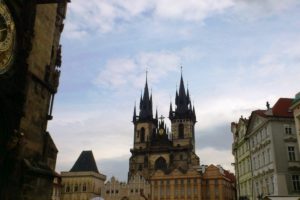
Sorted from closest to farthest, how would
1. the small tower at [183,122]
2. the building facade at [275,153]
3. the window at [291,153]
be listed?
the building facade at [275,153] → the window at [291,153] → the small tower at [183,122]

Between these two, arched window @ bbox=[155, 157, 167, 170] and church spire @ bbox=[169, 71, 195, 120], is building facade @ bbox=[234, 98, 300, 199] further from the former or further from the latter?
church spire @ bbox=[169, 71, 195, 120]

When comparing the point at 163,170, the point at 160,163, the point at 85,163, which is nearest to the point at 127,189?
the point at 163,170

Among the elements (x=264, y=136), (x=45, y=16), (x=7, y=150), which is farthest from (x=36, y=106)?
(x=264, y=136)

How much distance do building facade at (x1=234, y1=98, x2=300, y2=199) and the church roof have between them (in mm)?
57530

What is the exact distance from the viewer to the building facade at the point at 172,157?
81.2m

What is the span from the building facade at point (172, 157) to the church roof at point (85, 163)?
1113 centimetres

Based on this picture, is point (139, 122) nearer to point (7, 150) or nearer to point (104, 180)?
point (104, 180)

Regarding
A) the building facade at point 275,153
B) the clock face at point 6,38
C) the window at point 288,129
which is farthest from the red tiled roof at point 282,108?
the clock face at point 6,38

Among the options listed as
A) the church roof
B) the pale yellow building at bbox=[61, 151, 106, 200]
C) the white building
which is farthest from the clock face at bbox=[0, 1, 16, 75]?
the church roof

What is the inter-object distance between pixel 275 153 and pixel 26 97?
87.9 feet

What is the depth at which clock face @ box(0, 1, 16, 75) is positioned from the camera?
1164 cm

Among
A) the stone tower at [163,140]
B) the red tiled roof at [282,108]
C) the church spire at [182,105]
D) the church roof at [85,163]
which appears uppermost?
the church spire at [182,105]

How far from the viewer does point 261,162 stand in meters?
37.2

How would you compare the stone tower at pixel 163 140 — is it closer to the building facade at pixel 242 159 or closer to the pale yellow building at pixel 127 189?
the pale yellow building at pixel 127 189
